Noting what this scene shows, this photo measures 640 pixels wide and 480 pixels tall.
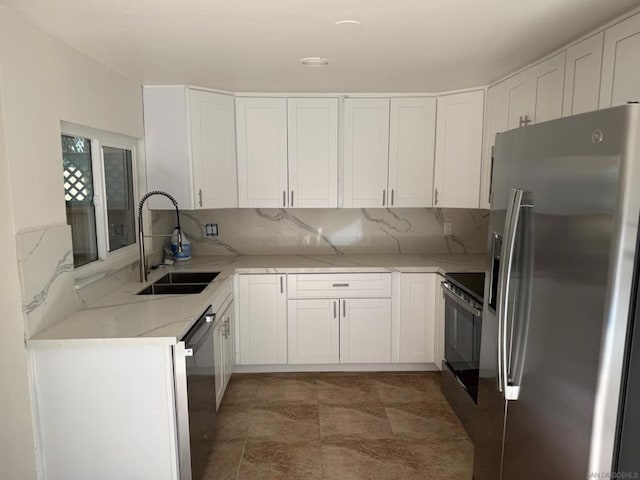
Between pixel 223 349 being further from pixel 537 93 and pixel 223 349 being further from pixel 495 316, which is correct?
pixel 537 93

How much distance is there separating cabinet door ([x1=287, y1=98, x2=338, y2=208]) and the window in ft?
3.91

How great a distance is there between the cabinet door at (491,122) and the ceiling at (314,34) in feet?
0.47

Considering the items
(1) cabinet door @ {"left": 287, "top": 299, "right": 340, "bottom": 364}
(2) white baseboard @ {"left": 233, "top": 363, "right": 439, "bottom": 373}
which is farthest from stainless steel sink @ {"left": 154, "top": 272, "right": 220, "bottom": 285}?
(2) white baseboard @ {"left": 233, "top": 363, "right": 439, "bottom": 373}

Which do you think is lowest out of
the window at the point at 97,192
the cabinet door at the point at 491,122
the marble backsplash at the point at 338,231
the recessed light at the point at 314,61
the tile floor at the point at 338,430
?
the tile floor at the point at 338,430

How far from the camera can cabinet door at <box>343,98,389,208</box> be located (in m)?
3.36

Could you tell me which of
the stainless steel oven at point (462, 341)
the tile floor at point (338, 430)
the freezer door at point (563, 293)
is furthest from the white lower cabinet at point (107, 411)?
the stainless steel oven at point (462, 341)

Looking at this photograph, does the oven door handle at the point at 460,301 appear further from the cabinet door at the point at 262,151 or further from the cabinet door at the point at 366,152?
the cabinet door at the point at 262,151

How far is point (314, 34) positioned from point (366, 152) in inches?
60.3

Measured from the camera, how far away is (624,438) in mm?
1175

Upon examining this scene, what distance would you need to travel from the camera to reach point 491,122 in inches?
119

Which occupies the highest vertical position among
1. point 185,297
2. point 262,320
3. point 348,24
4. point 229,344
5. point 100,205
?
point 348,24

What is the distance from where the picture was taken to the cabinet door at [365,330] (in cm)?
331

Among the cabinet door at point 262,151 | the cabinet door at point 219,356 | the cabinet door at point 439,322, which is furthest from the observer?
the cabinet door at point 262,151

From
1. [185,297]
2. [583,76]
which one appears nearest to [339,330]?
[185,297]
